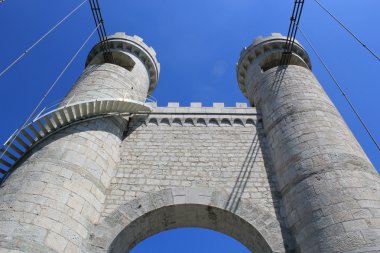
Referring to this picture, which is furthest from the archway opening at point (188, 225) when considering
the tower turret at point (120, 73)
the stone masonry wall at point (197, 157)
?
the tower turret at point (120, 73)

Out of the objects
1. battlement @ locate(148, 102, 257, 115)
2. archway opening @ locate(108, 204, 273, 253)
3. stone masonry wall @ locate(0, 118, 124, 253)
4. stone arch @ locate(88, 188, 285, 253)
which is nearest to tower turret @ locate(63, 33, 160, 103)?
battlement @ locate(148, 102, 257, 115)

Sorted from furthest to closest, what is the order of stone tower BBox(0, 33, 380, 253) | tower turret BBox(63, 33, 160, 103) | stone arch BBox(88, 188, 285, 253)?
1. tower turret BBox(63, 33, 160, 103)
2. stone arch BBox(88, 188, 285, 253)
3. stone tower BBox(0, 33, 380, 253)

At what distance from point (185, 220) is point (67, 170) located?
10.0ft

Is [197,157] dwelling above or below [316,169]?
above

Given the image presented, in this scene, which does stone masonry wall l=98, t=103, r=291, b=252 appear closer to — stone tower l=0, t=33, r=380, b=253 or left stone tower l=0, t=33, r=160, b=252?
stone tower l=0, t=33, r=380, b=253

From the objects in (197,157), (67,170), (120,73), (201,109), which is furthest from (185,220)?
(120,73)

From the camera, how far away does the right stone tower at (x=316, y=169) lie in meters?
6.25

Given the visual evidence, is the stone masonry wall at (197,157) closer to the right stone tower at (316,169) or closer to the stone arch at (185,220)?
the stone arch at (185,220)

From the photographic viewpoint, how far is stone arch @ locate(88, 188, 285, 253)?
705 cm

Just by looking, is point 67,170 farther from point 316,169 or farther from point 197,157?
point 316,169

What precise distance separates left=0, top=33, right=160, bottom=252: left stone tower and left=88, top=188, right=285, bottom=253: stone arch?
0.52 metres

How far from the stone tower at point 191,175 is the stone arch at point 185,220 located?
26mm

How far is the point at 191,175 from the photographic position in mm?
8461

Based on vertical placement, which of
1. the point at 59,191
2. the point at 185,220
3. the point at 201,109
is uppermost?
the point at 201,109
